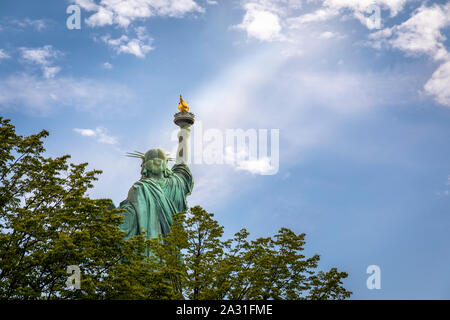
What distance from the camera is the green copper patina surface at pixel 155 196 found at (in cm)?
2456

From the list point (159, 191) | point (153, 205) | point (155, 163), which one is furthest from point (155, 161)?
point (153, 205)

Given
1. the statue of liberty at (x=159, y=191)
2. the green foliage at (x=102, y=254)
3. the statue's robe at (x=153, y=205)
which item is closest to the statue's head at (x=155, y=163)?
the statue of liberty at (x=159, y=191)

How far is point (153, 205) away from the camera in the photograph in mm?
25359

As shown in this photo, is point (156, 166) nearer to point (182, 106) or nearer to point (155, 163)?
point (155, 163)

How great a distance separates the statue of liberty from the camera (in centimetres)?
2462
